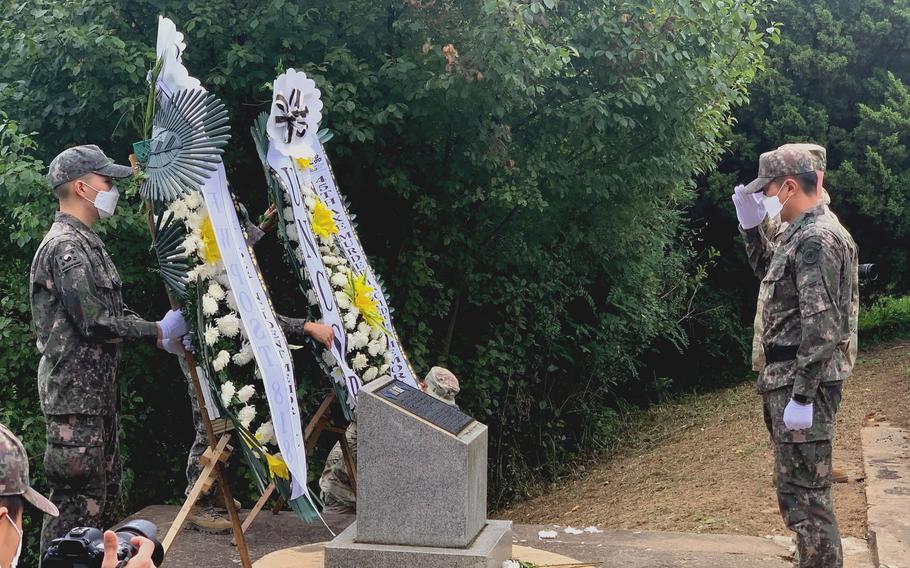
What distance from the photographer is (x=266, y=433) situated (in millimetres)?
4699

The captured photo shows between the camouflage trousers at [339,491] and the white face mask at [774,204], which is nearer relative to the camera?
the white face mask at [774,204]

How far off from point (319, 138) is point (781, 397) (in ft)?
9.89

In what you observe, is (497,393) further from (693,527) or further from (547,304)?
(693,527)

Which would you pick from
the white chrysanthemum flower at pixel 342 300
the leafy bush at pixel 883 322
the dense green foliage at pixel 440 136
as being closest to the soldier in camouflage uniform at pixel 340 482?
the white chrysanthemum flower at pixel 342 300

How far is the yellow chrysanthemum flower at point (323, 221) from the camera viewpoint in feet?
18.1

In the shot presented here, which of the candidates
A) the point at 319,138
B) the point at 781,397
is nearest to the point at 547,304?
the point at 319,138

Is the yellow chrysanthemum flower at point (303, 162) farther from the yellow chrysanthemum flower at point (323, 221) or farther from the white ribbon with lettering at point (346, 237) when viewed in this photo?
the yellow chrysanthemum flower at point (323, 221)

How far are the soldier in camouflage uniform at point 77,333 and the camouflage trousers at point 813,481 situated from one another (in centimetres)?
291

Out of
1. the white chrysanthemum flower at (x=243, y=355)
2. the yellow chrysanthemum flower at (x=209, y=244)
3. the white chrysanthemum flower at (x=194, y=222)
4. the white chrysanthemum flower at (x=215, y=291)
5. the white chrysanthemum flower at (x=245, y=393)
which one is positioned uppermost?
the white chrysanthemum flower at (x=194, y=222)

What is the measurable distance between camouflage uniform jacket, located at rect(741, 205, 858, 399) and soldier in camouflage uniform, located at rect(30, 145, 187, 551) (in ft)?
9.28

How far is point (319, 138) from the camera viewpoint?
5.92 meters

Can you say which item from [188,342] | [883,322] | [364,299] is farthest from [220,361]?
[883,322]

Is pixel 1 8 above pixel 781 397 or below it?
above

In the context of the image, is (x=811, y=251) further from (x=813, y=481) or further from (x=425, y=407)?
(x=425, y=407)
